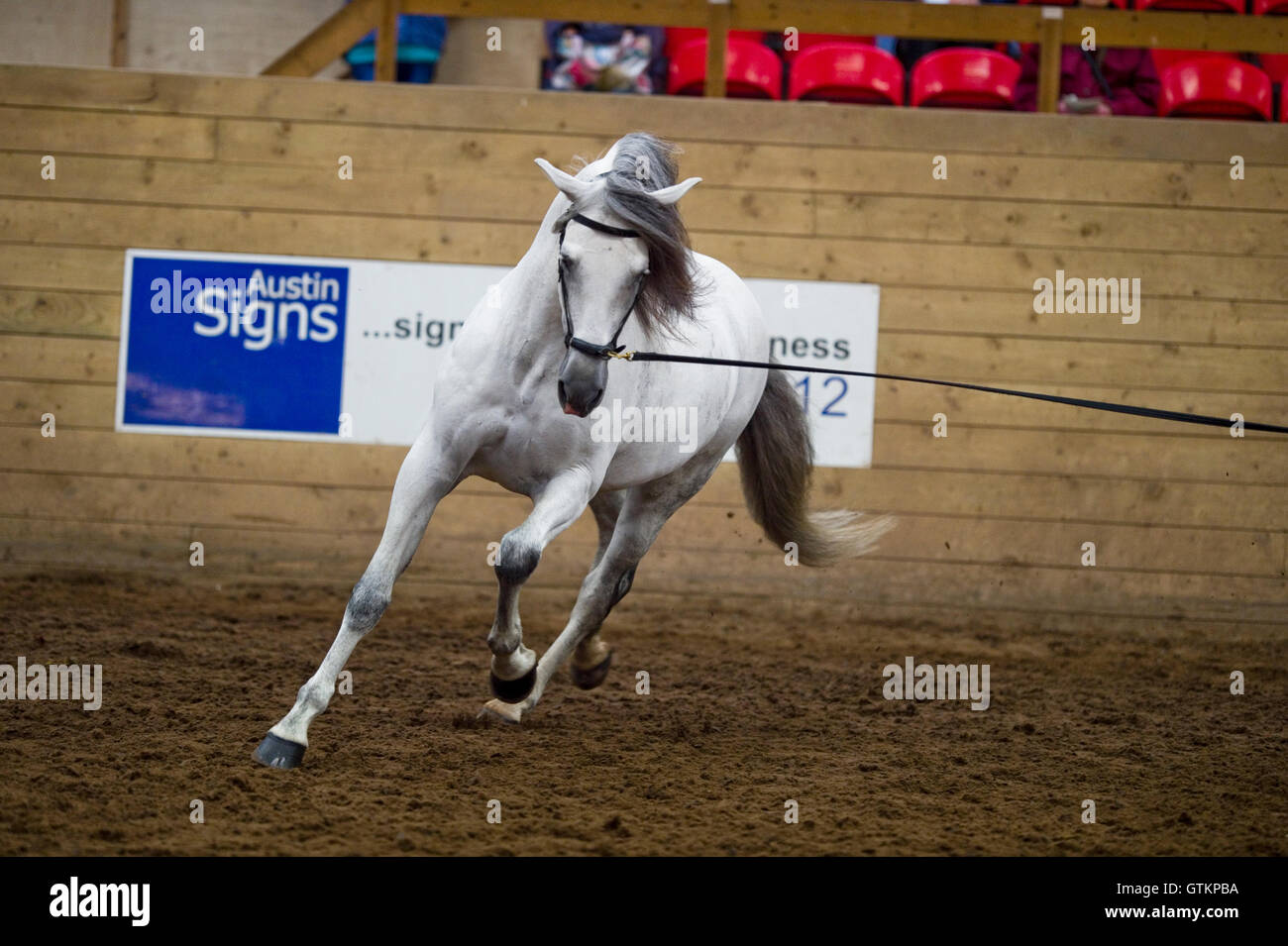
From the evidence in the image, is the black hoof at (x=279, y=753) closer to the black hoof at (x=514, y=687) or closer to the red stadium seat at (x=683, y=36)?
the black hoof at (x=514, y=687)

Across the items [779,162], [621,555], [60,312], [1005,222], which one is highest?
[779,162]

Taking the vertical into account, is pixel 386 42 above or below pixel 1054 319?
above

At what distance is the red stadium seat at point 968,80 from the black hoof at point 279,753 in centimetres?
520

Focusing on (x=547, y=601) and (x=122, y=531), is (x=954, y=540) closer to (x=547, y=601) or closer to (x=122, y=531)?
(x=547, y=601)

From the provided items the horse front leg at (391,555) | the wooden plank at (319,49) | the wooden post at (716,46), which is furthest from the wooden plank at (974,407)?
the horse front leg at (391,555)

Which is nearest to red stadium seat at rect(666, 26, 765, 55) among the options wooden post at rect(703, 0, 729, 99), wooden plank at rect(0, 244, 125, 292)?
wooden post at rect(703, 0, 729, 99)

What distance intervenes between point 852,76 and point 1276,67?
2829mm

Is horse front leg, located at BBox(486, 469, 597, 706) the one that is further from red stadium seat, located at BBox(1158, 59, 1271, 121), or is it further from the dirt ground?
red stadium seat, located at BBox(1158, 59, 1271, 121)

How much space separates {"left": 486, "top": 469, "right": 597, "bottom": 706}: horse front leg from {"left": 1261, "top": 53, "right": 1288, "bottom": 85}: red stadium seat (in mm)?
6045

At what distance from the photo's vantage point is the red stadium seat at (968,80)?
6738 millimetres

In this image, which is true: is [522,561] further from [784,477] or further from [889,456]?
[889,456]

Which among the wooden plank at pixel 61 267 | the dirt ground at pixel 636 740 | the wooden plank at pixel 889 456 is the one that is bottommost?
the dirt ground at pixel 636 740

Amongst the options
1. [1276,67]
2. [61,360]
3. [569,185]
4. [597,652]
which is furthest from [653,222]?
[1276,67]

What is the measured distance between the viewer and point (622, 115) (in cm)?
642
